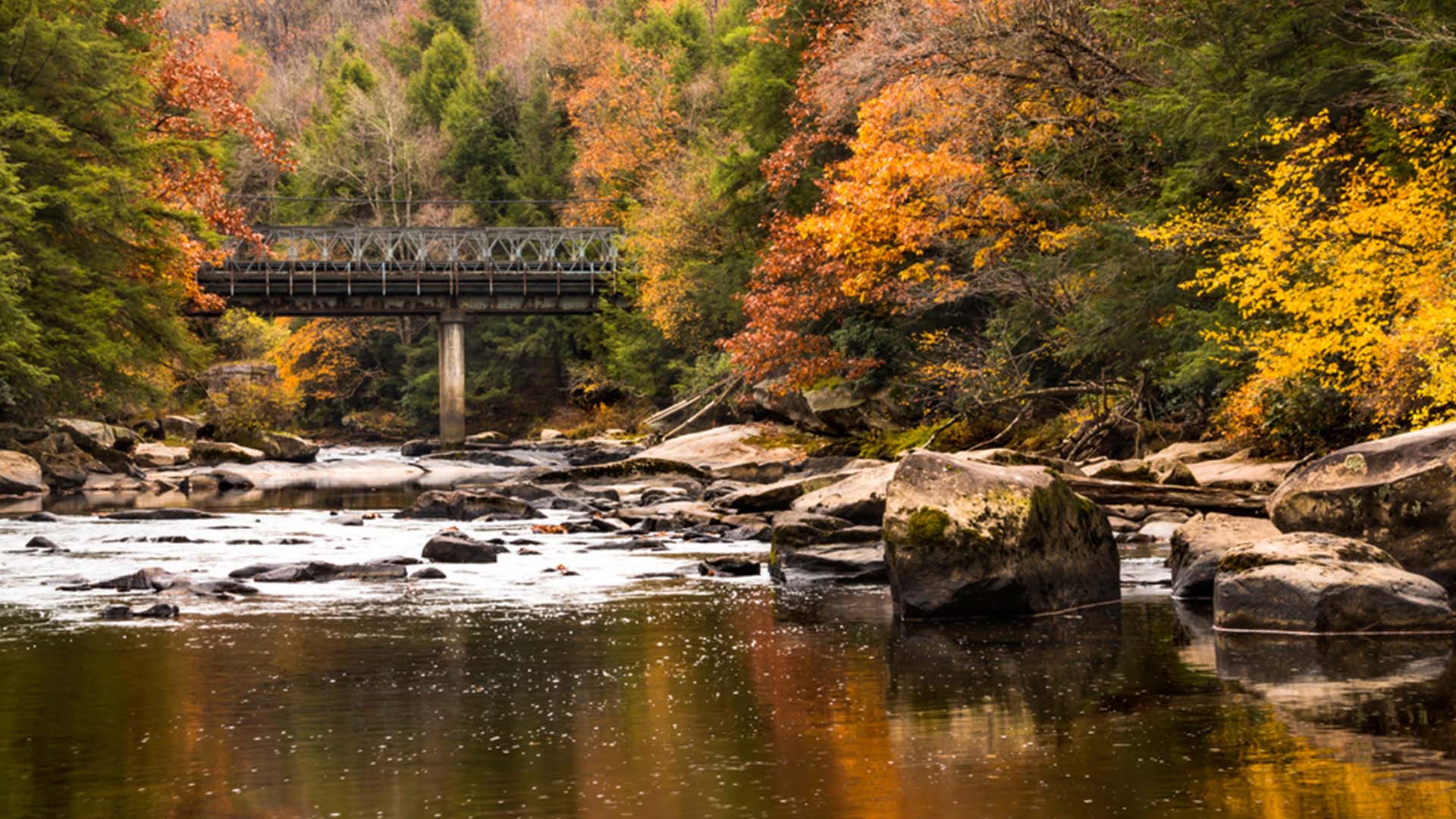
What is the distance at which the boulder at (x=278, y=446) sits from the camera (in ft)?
148

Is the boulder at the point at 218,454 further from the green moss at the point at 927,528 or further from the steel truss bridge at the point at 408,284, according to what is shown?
the green moss at the point at 927,528

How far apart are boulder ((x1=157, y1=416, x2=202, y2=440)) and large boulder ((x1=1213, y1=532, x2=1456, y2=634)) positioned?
135 ft

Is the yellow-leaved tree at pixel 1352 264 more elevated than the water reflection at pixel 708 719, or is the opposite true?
the yellow-leaved tree at pixel 1352 264

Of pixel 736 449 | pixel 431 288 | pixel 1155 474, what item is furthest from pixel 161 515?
pixel 431 288

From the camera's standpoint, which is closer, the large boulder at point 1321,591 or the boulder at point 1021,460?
the large boulder at point 1321,591

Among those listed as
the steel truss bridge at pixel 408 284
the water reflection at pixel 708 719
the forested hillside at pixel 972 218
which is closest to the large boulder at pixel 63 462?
the forested hillside at pixel 972 218

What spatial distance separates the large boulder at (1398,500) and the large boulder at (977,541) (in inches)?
76.2

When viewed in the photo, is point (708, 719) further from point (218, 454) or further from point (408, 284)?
point (408, 284)

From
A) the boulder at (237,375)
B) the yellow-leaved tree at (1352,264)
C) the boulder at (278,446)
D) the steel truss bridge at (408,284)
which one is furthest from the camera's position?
the boulder at (237,375)

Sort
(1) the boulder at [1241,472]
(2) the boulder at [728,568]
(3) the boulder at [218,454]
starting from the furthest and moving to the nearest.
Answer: (3) the boulder at [218,454]
(1) the boulder at [1241,472]
(2) the boulder at [728,568]

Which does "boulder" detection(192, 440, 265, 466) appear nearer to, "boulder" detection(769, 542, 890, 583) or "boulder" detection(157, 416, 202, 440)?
"boulder" detection(157, 416, 202, 440)

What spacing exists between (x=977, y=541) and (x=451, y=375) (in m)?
46.4

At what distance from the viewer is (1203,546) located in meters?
13.8

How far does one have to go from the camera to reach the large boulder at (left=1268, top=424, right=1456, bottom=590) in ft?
39.6
